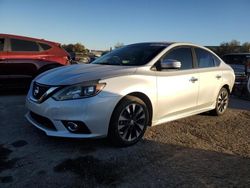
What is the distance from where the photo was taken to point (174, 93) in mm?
4844

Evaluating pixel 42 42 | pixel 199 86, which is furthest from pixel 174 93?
pixel 42 42

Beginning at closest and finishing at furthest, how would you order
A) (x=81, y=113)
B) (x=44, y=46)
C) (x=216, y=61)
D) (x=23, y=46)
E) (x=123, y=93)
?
(x=81, y=113) < (x=123, y=93) < (x=216, y=61) < (x=23, y=46) < (x=44, y=46)

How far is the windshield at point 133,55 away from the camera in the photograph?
480 cm

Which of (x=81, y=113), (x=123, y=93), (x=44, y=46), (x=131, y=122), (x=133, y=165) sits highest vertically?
(x=44, y=46)

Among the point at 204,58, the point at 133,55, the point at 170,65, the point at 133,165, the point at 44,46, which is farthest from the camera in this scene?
the point at 44,46

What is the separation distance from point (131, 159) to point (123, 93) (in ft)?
2.94

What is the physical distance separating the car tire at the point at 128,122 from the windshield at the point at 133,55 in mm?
776

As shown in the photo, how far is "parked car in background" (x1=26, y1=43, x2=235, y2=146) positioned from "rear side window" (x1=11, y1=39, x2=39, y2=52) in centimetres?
346

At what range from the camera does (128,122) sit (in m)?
4.21

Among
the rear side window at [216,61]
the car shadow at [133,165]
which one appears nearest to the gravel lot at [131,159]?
the car shadow at [133,165]

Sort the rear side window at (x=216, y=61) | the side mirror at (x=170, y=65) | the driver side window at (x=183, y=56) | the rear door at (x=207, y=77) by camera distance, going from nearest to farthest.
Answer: the side mirror at (x=170, y=65), the driver side window at (x=183, y=56), the rear door at (x=207, y=77), the rear side window at (x=216, y=61)

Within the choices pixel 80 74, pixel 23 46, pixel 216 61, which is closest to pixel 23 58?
pixel 23 46

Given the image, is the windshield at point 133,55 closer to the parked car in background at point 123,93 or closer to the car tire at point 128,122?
the parked car in background at point 123,93

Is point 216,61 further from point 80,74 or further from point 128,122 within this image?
point 80,74
